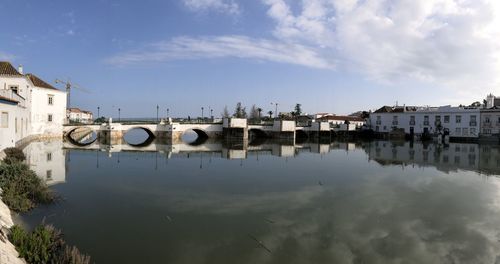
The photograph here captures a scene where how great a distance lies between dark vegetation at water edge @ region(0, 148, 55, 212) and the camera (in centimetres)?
1108

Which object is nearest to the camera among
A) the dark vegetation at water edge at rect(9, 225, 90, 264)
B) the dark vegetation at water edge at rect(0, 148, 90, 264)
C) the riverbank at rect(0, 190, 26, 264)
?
the riverbank at rect(0, 190, 26, 264)

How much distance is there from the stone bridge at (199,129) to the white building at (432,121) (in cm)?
1715

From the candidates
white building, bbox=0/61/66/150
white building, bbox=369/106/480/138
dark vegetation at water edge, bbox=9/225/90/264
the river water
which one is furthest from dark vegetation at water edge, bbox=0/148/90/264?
white building, bbox=369/106/480/138

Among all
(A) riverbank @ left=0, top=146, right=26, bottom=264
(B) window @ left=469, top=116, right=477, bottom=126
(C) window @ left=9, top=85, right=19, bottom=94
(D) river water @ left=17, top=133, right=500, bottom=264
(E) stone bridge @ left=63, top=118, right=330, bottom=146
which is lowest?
(D) river water @ left=17, top=133, right=500, bottom=264

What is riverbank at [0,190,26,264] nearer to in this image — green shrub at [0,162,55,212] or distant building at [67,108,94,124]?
green shrub at [0,162,55,212]

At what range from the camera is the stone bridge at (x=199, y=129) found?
45.9 m

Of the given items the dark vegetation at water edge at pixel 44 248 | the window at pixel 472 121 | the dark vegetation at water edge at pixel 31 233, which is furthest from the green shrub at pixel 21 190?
the window at pixel 472 121

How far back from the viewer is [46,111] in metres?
39.9

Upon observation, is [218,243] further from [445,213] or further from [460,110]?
[460,110]

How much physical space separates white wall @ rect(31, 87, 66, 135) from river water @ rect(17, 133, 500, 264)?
64.6 feet

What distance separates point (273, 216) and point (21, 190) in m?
8.80

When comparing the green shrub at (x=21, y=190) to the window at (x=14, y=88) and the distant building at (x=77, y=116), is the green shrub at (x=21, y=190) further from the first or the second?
the distant building at (x=77, y=116)

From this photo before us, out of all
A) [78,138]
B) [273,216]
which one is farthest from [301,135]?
[273,216]

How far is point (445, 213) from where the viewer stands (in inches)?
498
